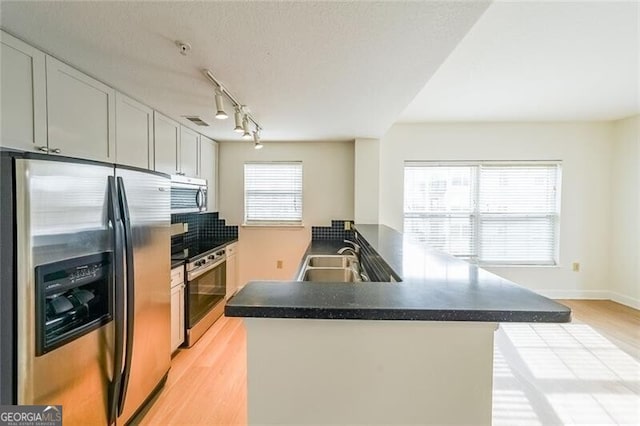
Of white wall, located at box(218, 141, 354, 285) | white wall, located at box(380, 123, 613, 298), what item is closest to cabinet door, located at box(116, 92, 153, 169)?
white wall, located at box(218, 141, 354, 285)

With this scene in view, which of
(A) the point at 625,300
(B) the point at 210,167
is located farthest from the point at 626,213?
(B) the point at 210,167

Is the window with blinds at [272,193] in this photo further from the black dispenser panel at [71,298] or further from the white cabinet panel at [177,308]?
the black dispenser panel at [71,298]

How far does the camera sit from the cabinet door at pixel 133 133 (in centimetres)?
208

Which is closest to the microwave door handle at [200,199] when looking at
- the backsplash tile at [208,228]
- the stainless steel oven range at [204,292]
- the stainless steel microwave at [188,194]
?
the stainless steel microwave at [188,194]

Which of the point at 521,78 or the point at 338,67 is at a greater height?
the point at 521,78

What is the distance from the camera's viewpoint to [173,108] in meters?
2.48

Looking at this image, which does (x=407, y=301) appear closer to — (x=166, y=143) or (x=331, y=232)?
(x=166, y=143)

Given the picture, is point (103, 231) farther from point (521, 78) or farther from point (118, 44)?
point (521, 78)

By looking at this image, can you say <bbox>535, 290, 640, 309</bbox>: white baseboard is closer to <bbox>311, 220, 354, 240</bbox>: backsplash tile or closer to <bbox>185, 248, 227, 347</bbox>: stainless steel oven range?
<bbox>311, 220, 354, 240</bbox>: backsplash tile

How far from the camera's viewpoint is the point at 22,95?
140 centimetres

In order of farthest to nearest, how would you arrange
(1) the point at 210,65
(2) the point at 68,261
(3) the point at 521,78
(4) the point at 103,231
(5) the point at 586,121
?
(5) the point at 586,121
(3) the point at 521,78
(1) the point at 210,65
(4) the point at 103,231
(2) the point at 68,261

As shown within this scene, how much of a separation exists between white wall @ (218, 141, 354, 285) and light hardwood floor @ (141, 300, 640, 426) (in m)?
1.10

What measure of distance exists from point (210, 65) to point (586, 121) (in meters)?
4.83

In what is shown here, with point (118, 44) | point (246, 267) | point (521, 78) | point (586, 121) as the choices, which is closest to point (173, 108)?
point (118, 44)
